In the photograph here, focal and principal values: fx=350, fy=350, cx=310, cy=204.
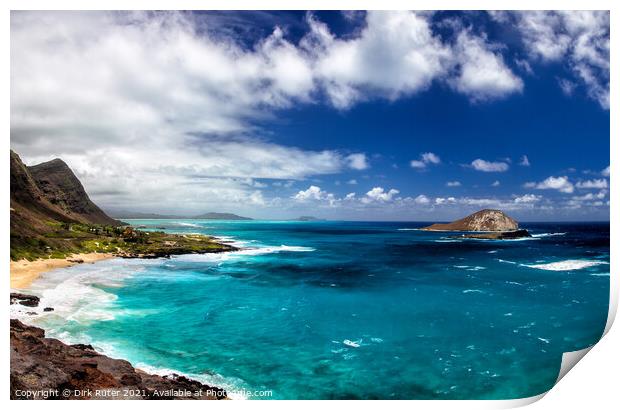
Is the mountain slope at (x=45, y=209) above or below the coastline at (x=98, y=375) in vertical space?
above

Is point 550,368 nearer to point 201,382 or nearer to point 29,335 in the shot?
point 201,382

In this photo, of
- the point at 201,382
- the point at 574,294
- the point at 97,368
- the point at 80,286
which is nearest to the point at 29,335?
the point at 97,368

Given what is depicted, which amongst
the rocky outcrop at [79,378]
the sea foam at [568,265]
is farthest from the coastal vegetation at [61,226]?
the sea foam at [568,265]

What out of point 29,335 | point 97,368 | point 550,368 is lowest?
point 550,368

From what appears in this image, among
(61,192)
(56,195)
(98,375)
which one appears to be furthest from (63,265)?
(56,195)

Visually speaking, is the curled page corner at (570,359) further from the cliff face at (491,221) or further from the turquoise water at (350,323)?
the cliff face at (491,221)

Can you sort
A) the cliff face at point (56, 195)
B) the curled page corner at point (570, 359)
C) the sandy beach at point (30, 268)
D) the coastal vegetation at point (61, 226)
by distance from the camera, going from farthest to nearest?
the cliff face at point (56, 195)
the coastal vegetation at point (61, 226)
the sandy beach at point (30, 268)
the curled page corner at point (570, 359)

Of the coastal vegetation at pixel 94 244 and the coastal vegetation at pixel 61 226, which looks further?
the coastal vegetation at pixel 61 226

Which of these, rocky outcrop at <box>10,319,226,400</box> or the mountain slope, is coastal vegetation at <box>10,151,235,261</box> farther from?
rocky outcrop at <box>10,319,226,400</box>
